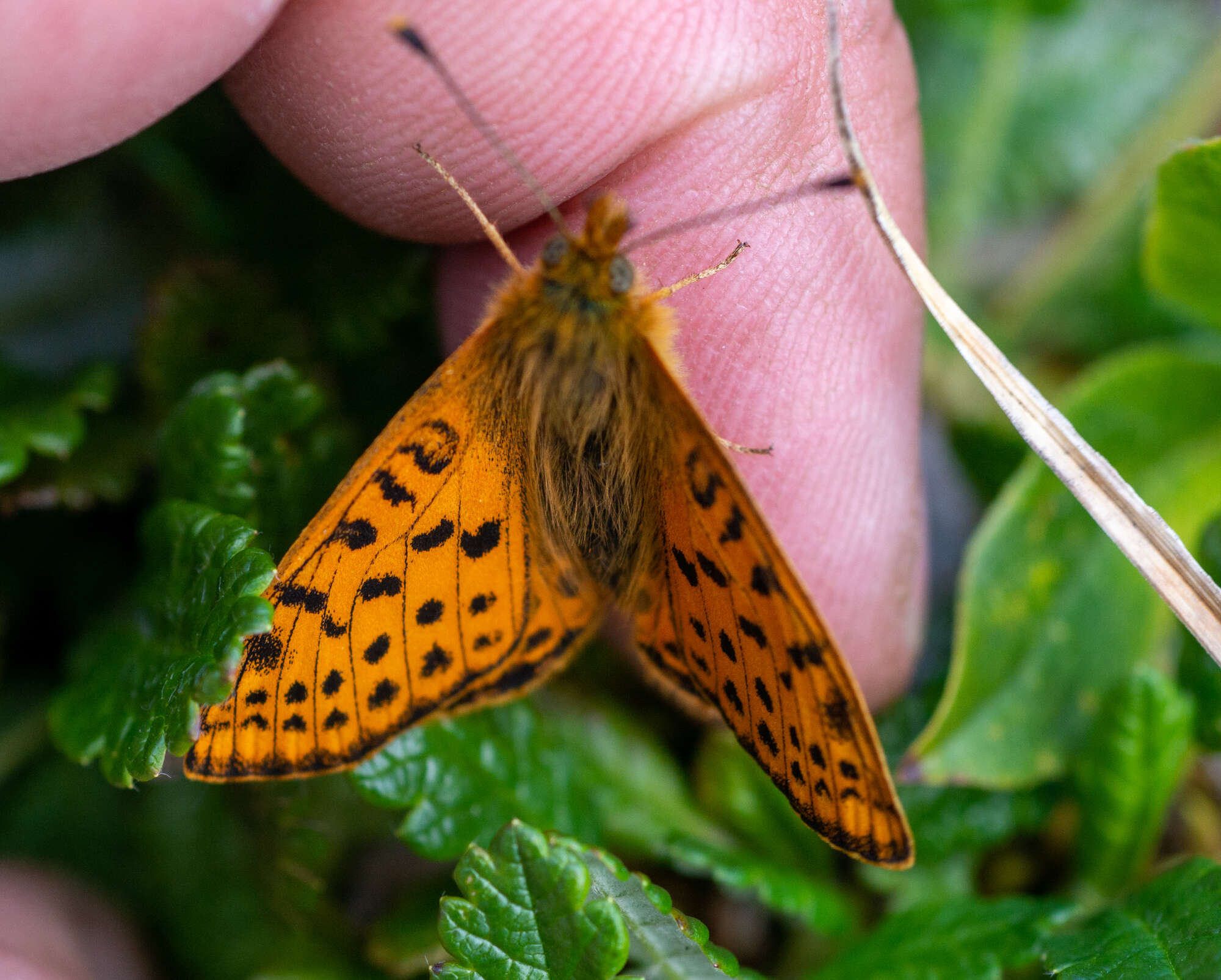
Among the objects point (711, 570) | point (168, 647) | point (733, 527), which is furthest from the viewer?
point (168, 647)

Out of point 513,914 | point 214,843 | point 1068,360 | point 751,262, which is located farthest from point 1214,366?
point 214,843

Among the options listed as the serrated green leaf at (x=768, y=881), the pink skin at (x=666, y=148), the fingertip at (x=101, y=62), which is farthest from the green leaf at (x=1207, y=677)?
the fingertip at (x=101, y=62)

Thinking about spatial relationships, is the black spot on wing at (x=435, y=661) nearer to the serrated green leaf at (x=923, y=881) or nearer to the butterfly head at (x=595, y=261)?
the butterfly head at (x=595, y=261)

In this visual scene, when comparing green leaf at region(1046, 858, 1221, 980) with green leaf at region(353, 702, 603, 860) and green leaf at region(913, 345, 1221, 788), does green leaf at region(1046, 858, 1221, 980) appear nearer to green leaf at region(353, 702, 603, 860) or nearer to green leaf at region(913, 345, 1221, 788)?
green leaf at region(913, 345, 1221, 788)

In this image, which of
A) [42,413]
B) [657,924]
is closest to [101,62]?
[42,413]

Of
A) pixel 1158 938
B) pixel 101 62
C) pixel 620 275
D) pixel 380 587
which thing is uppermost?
pixel 101 62

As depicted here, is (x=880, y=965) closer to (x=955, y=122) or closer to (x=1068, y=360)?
(x=1068, y=360)

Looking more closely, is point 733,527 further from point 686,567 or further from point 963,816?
point 963,816
